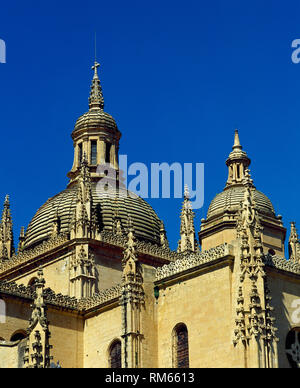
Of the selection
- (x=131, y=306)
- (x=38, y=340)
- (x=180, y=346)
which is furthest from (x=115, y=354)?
(x=38, y=340)

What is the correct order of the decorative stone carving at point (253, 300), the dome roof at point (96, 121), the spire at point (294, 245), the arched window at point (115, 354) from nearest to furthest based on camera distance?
1. the decorative stone carving at point (253, 300)
2. the arched window at point (115, 354)
3. the spire at point (294, 245)
4. the dome roof at point (96, 121)

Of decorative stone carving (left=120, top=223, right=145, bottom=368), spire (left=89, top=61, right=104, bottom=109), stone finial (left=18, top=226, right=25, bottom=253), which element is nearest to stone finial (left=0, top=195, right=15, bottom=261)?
stone finial (left=18, top=226, right=25, bottom=253)

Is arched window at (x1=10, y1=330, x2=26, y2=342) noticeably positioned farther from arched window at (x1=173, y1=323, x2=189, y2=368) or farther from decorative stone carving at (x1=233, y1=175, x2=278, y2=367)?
decorative stone carving at (x1=233, y1=175, x2=278, y2=367)

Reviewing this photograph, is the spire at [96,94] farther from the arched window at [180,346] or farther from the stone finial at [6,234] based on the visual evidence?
the arched window at [180,346]

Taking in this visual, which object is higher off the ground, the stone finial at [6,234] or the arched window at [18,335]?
the stone finial at [6,234]

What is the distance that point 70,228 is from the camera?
189 feet

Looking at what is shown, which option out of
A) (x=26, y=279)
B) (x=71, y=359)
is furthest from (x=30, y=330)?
(x=26, y=279)

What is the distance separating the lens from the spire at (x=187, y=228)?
205 ft

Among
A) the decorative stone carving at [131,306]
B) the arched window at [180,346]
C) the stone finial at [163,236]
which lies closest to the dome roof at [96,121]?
the stone finial at [163,236]

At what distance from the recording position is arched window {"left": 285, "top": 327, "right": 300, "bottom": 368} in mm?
44000

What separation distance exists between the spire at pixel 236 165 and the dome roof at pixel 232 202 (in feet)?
3.69
